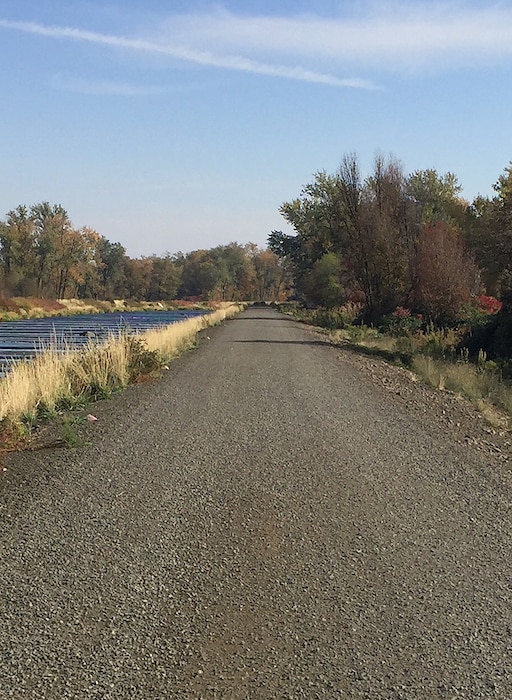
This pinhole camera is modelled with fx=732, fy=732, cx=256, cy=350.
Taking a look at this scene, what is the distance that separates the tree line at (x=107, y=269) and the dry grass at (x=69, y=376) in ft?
210

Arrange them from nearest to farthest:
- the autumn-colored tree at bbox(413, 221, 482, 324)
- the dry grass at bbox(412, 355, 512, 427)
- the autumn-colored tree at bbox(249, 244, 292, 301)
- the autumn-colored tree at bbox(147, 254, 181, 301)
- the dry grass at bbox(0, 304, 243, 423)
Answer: the dry grass at bbox(0, 304, 243, 423) → the dry grass at bbox(412, 355, 512, 427) → the autumn-colored tree at bbox(413, 221, 482, 324) → the autumn-colored tree at bbox(147, 254, 181, 301) → the autumn-colored tree at bbox(249, 244, 292, 301)

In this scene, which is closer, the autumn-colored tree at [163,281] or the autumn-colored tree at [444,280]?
the autumn-colored tree at [444,280]

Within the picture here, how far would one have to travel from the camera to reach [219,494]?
22.5 ft

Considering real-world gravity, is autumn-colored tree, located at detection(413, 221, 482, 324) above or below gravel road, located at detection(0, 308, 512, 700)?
above

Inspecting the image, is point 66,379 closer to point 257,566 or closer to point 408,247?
point 257,566

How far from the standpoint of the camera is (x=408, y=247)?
132 feet

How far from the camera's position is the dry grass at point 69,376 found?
1153cm

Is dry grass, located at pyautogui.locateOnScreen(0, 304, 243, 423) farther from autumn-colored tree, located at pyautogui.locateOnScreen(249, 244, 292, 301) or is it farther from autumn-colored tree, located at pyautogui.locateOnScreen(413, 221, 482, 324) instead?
autumn-colored tree, located at pyautogui.locateOnScreen(249, 244, 292, 301)

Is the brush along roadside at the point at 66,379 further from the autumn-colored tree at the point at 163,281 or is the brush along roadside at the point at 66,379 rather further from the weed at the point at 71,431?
the autumn-colored tree at the point at 163,281

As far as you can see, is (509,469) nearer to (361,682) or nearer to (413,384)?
(361,682)

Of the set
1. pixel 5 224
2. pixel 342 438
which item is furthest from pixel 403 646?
pixel 5 224

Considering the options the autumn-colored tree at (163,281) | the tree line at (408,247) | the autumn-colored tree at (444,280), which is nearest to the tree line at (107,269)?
the autumn-colored tree at (163,281)

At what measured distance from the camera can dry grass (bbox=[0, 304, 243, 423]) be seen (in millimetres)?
11526

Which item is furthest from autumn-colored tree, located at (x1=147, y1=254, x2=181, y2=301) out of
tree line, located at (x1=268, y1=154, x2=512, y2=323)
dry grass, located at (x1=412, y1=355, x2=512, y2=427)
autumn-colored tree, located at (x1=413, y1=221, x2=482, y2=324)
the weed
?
the weed
